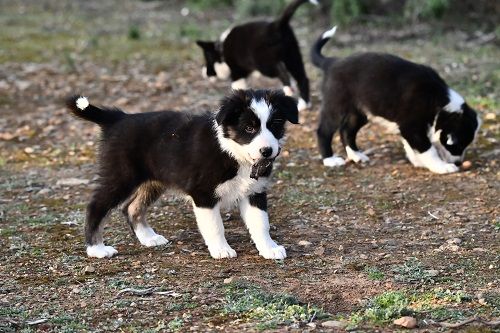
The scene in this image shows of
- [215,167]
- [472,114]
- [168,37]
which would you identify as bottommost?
[168,37]

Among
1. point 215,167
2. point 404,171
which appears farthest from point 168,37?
point 215,167

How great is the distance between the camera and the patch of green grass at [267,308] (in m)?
4.66

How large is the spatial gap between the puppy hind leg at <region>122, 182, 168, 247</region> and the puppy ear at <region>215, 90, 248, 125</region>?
2.91ft

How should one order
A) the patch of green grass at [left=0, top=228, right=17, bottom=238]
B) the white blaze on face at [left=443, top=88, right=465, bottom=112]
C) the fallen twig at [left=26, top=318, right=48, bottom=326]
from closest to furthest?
the fallen twig at [left=26, top=318, right=48, bottom=326]
the patch of green grass at [left=0, top=228, right=17, bottom=238]
the white blaze on face at [left=443, top=88, right=465, bottom=112]

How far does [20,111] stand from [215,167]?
6.15 m

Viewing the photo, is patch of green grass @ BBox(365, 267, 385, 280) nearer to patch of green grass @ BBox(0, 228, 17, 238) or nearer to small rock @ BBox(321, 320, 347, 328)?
small rock @ BBox(321, 320, 347, 328)

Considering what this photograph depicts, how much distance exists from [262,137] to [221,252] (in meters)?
0.88

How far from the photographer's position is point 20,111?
11203 millimetres

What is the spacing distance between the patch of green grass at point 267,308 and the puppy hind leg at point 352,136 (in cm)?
362

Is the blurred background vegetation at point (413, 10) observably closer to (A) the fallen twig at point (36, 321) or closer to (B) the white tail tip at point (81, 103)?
(B) the white tail tip at point (81, 103)

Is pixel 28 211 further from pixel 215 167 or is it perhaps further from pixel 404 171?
pixel 404 171

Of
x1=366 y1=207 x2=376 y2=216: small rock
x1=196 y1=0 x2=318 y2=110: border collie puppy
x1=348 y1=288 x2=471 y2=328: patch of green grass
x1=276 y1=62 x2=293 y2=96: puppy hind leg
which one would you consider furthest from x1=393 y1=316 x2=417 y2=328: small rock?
x1=276 y1=62 x2=293 y2=96: puppy hind leg

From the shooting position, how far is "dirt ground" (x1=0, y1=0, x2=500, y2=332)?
484 cm

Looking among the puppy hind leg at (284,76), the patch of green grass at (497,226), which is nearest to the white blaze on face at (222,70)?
the puppy hind leg at (284,76)
